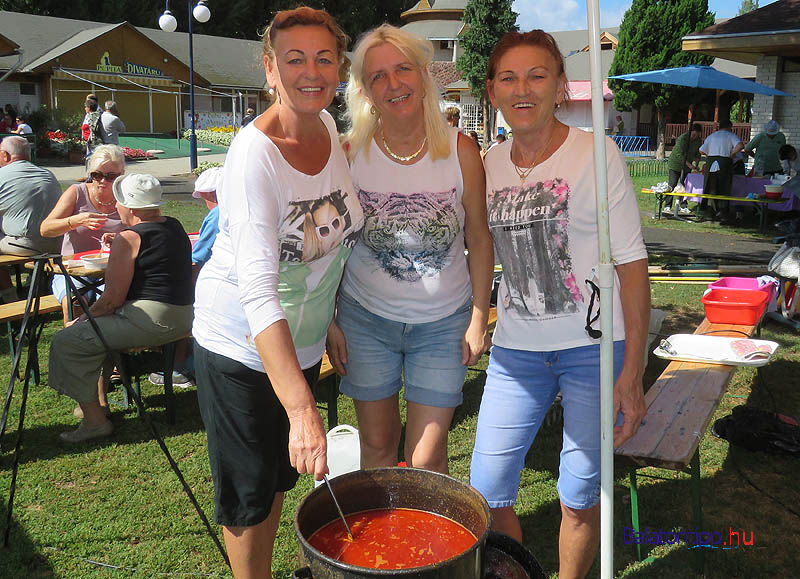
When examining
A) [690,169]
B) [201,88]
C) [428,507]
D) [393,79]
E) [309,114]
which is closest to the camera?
[428,507]

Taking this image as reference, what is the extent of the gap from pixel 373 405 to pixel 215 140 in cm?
3138

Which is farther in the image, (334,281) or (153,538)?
(153,538)

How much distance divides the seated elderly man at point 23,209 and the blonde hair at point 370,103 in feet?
16.6

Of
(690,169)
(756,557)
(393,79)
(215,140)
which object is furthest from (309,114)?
(215,140)

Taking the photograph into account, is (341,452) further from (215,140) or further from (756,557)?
(215,140)

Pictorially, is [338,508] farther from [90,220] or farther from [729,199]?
[729,199]

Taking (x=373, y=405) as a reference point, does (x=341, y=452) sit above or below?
below

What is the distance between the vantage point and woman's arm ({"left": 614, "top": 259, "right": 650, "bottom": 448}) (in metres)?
2.33

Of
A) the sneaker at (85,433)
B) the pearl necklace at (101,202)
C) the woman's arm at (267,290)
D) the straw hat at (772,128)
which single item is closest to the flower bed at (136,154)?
the straw hat at (772,128)

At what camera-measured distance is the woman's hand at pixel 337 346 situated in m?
2.67

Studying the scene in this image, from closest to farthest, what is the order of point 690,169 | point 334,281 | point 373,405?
point 334,281
point 373,405
point 690,169

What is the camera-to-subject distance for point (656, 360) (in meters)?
5.99

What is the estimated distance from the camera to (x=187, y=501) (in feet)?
12.8

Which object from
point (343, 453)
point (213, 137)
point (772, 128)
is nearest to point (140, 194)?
point (343, 453)
